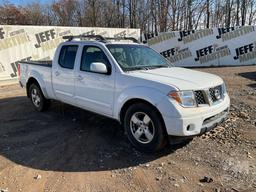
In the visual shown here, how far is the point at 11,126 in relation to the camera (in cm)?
614

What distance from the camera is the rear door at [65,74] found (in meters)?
5.85

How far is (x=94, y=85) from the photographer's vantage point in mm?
5258

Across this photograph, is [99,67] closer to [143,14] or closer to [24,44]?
[24,44]

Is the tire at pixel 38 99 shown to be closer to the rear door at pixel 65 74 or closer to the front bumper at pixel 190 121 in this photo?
the rear door at pixel 65 74

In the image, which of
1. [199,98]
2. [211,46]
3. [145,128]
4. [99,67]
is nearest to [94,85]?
[99,67]

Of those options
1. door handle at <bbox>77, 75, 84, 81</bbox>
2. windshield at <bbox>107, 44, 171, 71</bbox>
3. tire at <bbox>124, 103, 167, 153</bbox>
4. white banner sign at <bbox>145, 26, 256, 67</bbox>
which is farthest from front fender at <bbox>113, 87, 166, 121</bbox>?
white banner sign at <bbox>145, 26, 256, 67</bbox>

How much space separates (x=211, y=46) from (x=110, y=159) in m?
15.7

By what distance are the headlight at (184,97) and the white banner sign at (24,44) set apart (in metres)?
10.4

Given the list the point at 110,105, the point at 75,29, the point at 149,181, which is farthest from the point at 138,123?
the point at 75,29

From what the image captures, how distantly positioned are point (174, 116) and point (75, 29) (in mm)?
12373

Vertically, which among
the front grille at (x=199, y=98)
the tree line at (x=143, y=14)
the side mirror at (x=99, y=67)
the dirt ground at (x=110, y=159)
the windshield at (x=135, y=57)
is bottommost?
the dirt ground at (x=110, y=159)

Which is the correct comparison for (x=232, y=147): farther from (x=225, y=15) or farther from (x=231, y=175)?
(x=225, y=15)

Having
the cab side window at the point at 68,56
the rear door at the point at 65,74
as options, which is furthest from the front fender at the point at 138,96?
the cab side window at the point at 68,56

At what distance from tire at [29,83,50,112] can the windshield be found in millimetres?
2601
